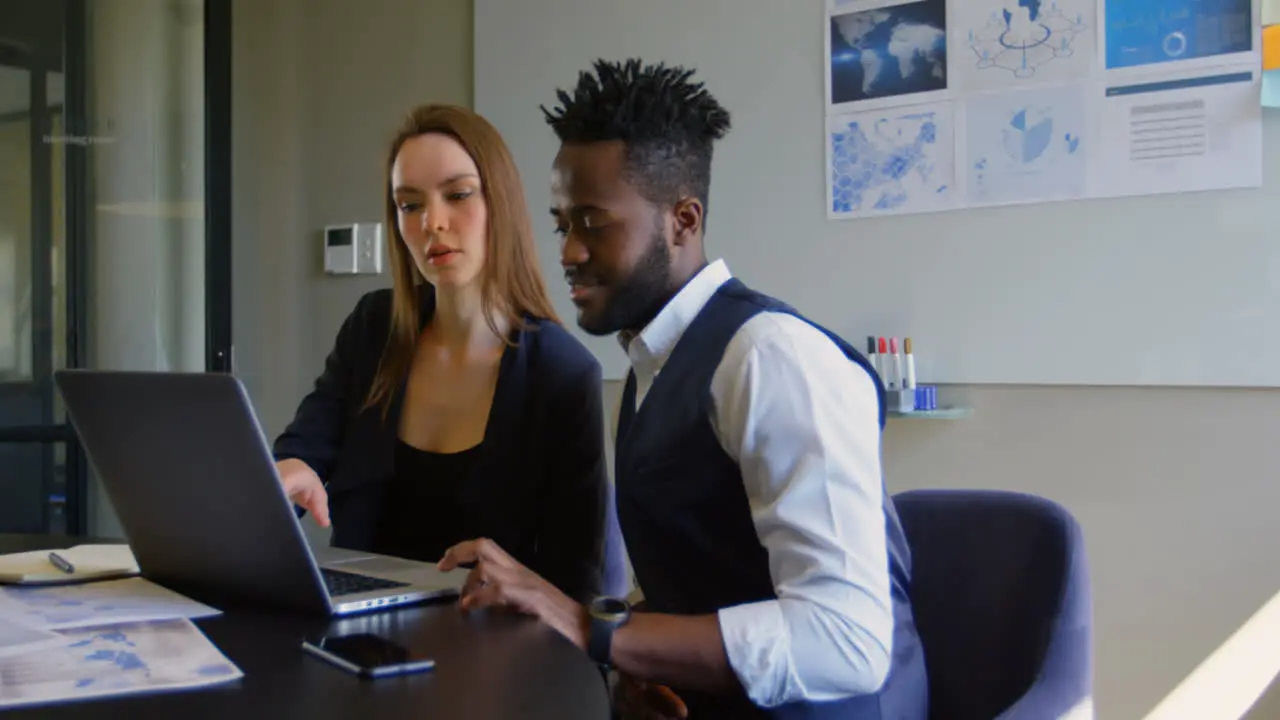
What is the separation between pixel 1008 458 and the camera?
243 centimetres

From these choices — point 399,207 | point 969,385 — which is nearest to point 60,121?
point 399,207

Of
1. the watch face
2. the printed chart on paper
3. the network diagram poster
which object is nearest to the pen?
the watch face

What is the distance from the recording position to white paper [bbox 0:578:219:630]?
104 cm

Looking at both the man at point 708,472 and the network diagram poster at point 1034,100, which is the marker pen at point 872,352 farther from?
the man at point 708,472

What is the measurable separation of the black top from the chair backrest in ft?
2.04

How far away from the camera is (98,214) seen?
3.38 metres

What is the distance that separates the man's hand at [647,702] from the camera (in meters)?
1.18

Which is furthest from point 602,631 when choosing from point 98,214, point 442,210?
point 98,214

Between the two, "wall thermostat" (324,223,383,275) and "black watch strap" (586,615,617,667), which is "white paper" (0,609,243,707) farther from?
"wall thermostat" (324,223,383,275)

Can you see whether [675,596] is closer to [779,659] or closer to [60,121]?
[779,659]

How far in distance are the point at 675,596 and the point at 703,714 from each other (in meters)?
0.12

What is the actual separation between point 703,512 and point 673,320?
22 cm

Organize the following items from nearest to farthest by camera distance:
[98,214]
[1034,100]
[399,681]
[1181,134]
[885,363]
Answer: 1. [399,681]
2. [1181,134]
3. [1034,100]
4. [885,363]
5. [98,214]

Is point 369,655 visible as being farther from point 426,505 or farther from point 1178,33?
point 1178,33
